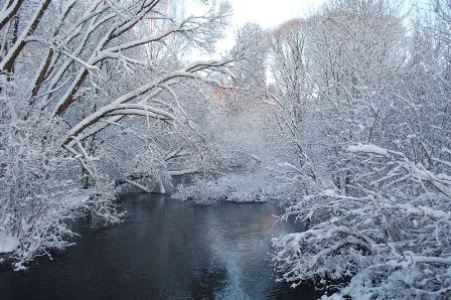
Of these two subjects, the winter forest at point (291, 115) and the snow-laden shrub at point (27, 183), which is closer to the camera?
the winter forest at point (291, 115)

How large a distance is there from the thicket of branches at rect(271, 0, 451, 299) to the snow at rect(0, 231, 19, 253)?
22.9 feet

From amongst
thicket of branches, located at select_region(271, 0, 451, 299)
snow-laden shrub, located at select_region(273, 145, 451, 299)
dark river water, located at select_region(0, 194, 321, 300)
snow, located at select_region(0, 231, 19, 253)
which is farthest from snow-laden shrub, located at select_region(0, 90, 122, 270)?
snow-laden shrub, located at select_region(273, 145, 451, 299)

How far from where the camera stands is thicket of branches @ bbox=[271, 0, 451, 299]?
637 cm

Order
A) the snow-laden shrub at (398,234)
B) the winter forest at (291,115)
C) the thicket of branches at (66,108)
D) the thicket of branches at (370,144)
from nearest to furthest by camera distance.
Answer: the snow-laden shrub at (398,234)
the thicket of branches at (370,144)
the winter forest at (291,115)
the thicket of branches at (66,108)

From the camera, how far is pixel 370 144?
6.53m

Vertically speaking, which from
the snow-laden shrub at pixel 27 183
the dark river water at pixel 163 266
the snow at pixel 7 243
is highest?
the snow-laden shrub at pixel 27 183

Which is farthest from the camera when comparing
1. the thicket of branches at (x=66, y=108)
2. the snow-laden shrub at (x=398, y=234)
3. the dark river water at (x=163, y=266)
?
the thicket of branches at (x=66, y=108)

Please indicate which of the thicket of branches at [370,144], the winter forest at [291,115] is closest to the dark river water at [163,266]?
the winter forest at [291,115]

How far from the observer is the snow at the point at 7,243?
452 inches

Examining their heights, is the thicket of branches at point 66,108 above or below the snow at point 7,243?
above

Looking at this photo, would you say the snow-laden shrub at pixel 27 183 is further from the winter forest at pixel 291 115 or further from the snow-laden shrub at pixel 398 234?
the snow-laden shrub at pixel 398 234

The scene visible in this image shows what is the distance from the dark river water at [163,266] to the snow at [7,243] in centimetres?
73

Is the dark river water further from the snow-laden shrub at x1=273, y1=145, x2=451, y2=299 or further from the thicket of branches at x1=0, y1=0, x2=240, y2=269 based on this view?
the snow-laden shrub at x1=273, y1=145, x2=451, y2=299

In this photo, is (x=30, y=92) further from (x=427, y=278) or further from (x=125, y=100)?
(x=427, y=278)
